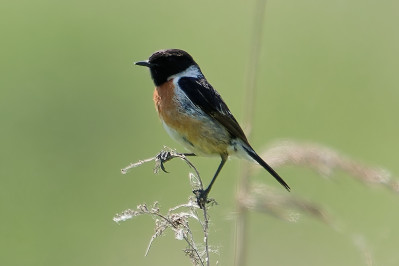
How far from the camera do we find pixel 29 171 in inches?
331

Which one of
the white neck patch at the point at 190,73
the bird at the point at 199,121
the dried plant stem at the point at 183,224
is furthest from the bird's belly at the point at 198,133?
the dried plant stem at the point at 183,224

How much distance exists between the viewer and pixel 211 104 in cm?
484

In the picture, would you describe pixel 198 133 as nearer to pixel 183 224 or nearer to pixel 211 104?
pixel 211 104

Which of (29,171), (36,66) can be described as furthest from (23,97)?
(29,171)

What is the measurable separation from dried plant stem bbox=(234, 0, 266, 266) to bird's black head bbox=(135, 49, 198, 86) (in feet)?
3.31

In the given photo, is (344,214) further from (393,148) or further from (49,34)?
(49,34)

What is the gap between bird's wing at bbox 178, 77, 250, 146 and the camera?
4824mm

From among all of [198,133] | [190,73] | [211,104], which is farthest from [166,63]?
[198,133]

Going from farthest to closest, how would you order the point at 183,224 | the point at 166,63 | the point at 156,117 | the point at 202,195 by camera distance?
the point at 156,117 < the point at 166,63 < the point at 202,195 < the point at 183,224

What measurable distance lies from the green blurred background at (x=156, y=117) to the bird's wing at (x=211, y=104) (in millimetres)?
1846

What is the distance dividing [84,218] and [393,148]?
3493 mm

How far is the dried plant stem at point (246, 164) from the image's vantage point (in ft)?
11.9

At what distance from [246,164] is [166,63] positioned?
134cm

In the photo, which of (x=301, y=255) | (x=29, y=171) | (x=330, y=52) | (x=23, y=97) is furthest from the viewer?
(x=330, y=52)
